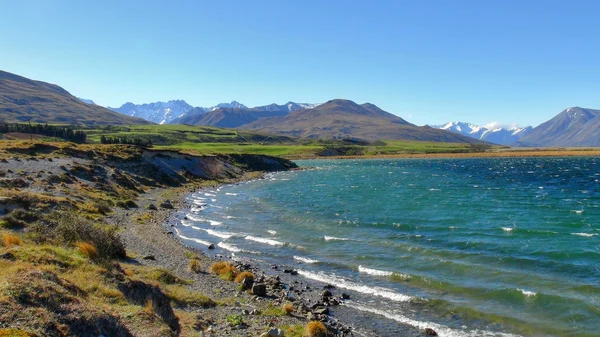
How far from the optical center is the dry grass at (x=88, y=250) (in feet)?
59.1

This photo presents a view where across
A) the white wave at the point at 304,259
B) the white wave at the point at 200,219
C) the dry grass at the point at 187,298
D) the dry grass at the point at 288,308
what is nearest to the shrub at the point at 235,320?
the dry grass at the point at 187,298

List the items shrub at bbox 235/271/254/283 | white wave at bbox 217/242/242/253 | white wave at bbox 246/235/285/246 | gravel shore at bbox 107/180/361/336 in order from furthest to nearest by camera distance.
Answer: white wave at bbox 246/235/285/246
white wave at bbox 217/242/242/253
shrub at bbox 235/271/254/283
gravel shore at bbox 107/180/361/336

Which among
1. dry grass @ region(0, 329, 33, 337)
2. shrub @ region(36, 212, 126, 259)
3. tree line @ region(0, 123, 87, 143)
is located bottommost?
shrub @ region(36, 212, 126, 259)

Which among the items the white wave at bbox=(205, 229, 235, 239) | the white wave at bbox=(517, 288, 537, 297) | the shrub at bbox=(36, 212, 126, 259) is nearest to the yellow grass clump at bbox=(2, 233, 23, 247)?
the shrub at bbox=(36, 212, 126, 259)

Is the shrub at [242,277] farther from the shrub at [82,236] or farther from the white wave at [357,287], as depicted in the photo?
the shrub at [82,236]

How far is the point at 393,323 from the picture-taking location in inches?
736

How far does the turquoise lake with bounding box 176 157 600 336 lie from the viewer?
19.6 metres

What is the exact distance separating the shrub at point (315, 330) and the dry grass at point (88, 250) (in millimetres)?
10418

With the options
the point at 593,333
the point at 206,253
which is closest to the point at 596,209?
the point at 593,333

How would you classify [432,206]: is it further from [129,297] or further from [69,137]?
[69,137]

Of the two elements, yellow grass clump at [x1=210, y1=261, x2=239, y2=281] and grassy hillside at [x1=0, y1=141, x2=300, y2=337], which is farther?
yellow grass clump at [x1=210, y1=261, x2=239, y2=281]

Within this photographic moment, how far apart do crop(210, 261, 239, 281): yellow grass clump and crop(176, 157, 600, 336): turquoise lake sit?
5.05 m

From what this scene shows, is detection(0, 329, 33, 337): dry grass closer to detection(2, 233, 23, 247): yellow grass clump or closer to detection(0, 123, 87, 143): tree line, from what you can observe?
detection(2, 233, 23, 247): yellow grass clump

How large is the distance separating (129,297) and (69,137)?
13806 cm
